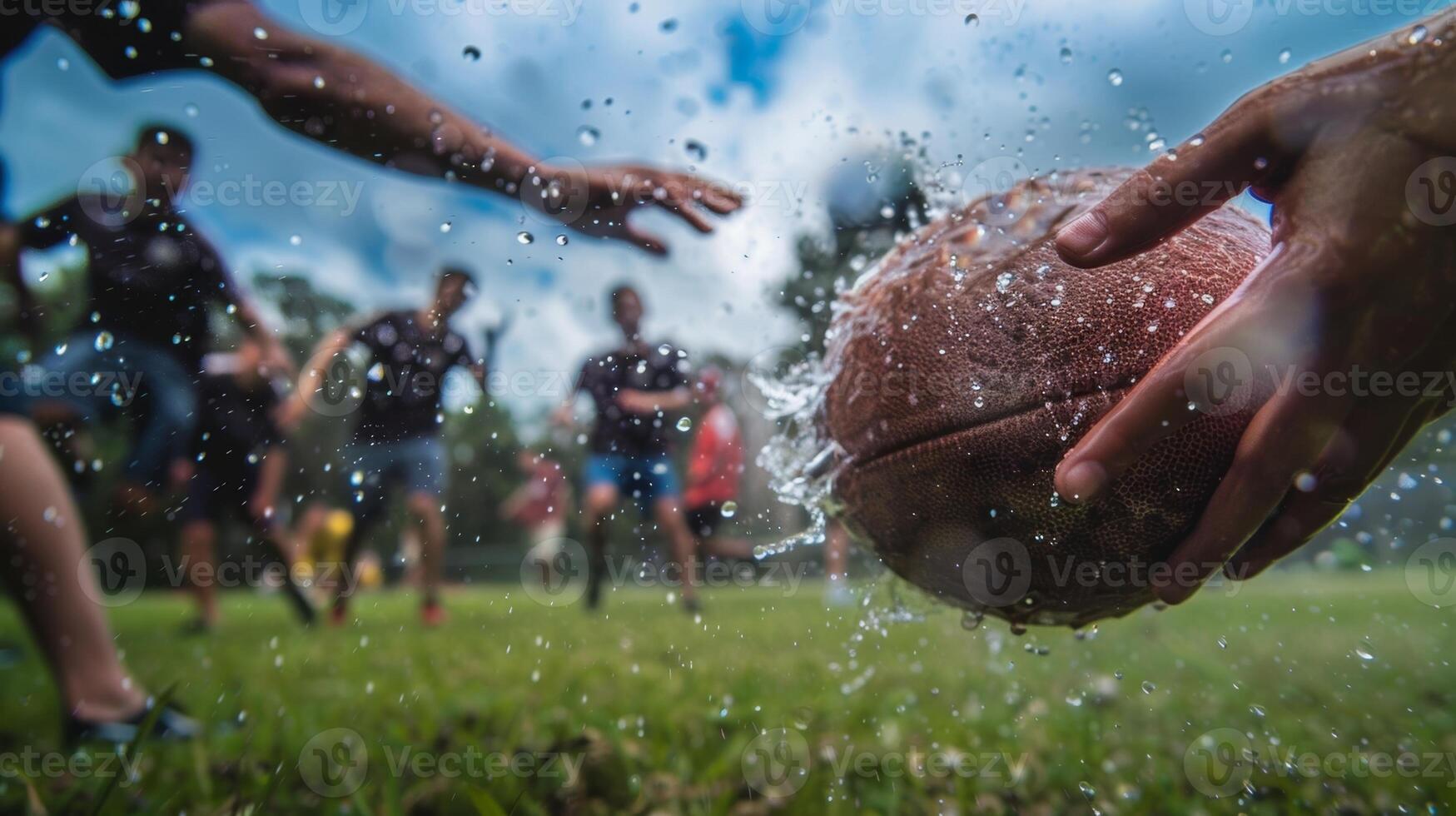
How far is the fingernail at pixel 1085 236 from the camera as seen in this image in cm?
129

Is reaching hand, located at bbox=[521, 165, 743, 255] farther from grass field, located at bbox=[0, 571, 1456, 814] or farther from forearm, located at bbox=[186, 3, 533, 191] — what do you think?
grass field, located at bbox=[0, 571, 1456, 814]

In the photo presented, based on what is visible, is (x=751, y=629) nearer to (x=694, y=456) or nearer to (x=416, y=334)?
(x=694, y=456)

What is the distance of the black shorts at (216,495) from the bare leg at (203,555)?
94 millimetres

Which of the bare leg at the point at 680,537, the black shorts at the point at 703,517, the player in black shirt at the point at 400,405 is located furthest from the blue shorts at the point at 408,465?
the black shorts at the point at 703,517

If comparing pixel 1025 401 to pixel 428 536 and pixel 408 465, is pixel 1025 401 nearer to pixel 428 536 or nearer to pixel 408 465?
pixel 408 465

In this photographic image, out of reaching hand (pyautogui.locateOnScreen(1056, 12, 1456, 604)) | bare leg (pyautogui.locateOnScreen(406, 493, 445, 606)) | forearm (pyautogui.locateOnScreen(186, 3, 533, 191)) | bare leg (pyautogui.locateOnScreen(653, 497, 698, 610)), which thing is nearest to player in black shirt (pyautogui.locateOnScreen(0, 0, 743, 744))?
forearm (pyautogui.locateOnScreen(186, 3, 533, 191))

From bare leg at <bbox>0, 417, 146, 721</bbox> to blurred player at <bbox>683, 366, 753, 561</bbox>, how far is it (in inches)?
137

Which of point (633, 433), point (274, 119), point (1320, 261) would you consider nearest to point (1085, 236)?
point (1320, 261)

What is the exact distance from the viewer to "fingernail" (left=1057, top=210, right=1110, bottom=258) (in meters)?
1.29

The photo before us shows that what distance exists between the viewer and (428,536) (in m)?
7.36

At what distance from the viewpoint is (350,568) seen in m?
6.19

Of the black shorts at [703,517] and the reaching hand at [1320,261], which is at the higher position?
the reaching hand at [1320,261]

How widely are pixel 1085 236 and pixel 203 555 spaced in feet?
26.2

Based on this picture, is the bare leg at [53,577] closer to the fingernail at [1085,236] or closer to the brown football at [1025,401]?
the brown football at [1025,401]
